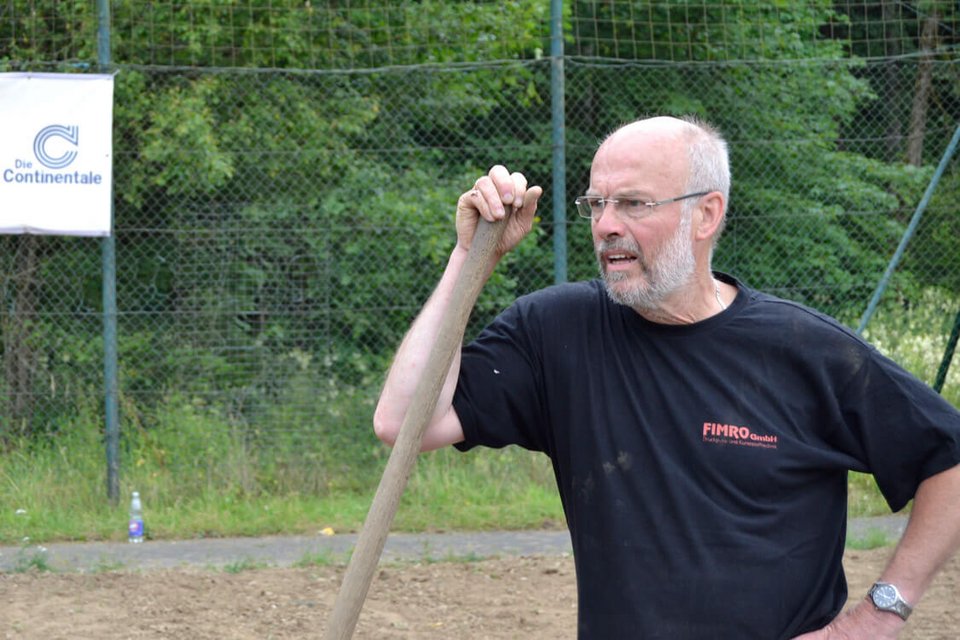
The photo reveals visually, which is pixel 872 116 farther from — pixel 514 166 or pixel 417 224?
pixel 417 224

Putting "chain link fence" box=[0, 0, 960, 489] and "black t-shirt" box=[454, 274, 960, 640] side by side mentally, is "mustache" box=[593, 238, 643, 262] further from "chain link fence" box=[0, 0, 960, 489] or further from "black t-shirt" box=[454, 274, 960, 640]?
"chain link fence" box=[0, 0, 960, 489]

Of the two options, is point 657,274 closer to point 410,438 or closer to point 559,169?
point 410,438

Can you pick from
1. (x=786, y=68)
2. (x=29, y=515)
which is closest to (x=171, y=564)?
(x=29, y=515)

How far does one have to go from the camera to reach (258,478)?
8.55 m

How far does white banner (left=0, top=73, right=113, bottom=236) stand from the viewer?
25.5 feet

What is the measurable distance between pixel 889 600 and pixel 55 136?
6.47 meters

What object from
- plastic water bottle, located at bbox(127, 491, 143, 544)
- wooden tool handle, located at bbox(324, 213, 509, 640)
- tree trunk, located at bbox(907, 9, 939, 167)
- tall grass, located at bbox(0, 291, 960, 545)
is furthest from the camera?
tree trunk, located at bbox(907, 9, 939, 167)

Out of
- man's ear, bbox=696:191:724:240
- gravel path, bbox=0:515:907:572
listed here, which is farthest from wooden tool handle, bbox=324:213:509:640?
gravel path, bbox=0:515:907:572

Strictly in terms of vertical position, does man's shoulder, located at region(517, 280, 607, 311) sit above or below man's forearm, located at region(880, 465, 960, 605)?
above

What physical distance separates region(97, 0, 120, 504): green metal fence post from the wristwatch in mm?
6222

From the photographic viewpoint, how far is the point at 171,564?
23.5 feet

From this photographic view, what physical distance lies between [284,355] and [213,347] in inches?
19.3

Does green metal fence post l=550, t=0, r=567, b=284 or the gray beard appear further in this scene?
green metal fence post l=550, t=0, r=567, b=284

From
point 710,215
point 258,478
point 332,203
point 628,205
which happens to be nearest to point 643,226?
point 628,205
